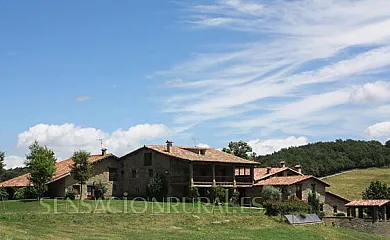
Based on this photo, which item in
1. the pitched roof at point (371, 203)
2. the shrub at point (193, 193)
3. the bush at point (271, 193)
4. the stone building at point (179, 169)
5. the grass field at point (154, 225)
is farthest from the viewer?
the stone building at point (179, 169)

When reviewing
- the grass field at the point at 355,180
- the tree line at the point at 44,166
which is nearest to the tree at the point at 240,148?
the grass field at the point at 355,180

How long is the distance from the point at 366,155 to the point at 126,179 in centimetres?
9013

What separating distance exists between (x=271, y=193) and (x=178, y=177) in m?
12.0

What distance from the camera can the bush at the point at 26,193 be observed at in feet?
217

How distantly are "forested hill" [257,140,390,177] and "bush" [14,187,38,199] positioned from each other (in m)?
72.2

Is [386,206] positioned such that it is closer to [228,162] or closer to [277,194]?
[277,194]

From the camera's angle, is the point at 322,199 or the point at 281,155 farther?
the point at 281,155

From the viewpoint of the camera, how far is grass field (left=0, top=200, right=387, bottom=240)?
→ 36.5m

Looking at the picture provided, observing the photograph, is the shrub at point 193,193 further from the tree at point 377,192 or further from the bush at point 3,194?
the tree at point 377,192

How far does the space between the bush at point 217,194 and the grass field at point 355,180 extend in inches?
1705

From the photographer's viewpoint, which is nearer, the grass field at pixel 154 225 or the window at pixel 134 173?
the grass field at pixel 154 225

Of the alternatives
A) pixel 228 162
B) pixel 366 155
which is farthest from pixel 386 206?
pixel 366 155

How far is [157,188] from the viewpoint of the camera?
69.2m

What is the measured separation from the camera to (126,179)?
75750 mm
